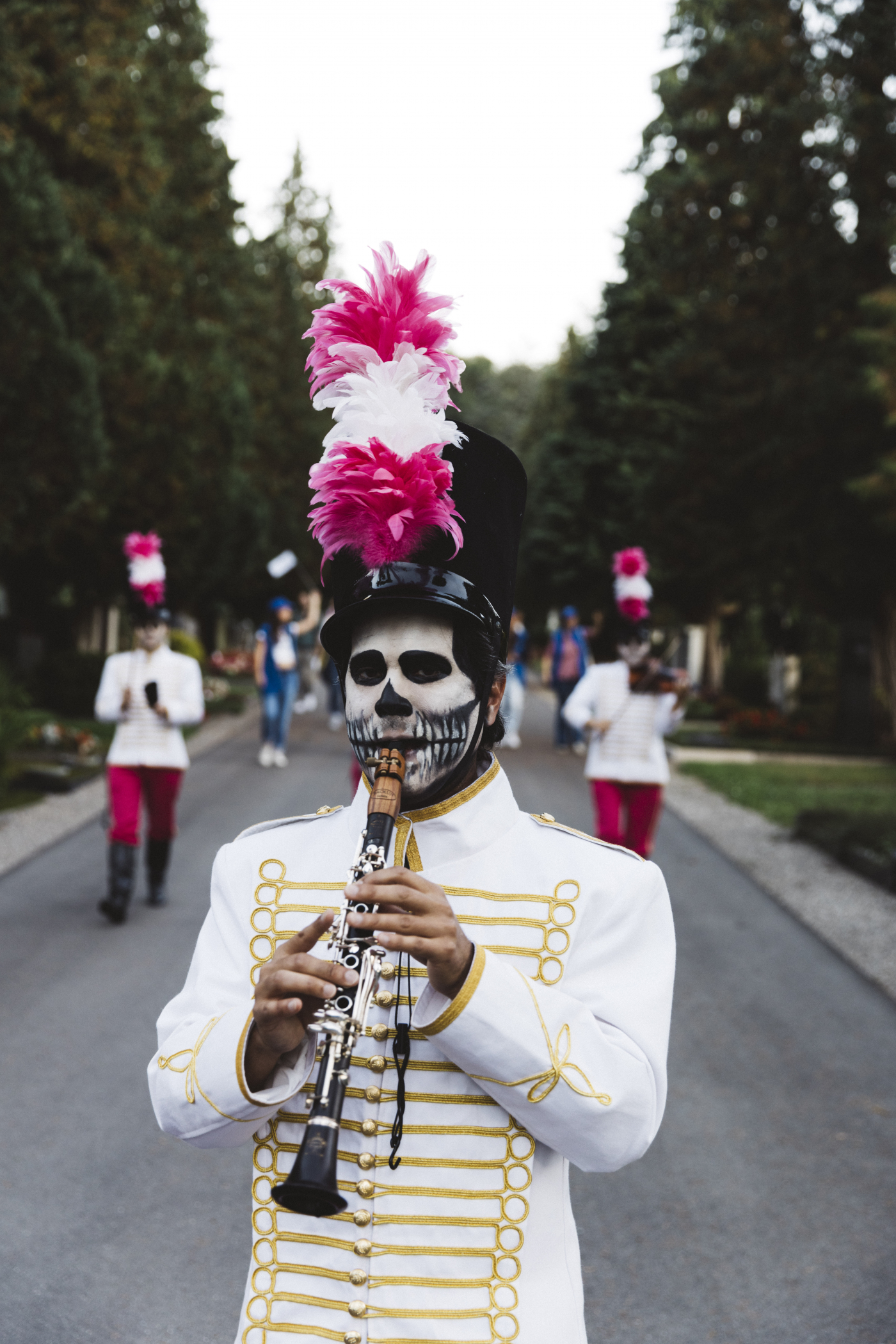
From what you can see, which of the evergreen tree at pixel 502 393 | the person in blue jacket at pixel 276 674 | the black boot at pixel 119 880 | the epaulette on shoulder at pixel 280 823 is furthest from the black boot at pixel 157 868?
the evergreen tree at pixel 502 393

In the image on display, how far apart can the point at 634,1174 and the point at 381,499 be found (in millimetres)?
3898

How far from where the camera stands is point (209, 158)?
96.0ft

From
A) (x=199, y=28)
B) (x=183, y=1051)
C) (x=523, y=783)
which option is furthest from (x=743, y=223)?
(x=183, y=1051)

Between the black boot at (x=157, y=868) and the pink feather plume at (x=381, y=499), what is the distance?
7481mm

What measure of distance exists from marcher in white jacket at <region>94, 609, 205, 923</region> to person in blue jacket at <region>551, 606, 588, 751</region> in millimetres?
12030

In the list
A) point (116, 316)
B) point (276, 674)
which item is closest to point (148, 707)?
point (276, 674)

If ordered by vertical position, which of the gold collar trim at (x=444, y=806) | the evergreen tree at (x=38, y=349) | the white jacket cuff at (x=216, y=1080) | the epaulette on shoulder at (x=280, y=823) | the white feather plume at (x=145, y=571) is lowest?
the white jacket cuff at (x=216, y=1080)

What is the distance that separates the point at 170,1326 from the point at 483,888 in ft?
8.12

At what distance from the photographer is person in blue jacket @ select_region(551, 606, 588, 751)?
70.0 feet

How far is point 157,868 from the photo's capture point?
940 centimetres

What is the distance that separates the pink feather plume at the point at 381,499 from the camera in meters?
2.06

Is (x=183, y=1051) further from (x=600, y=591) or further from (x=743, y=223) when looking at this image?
(x=600, y=591)

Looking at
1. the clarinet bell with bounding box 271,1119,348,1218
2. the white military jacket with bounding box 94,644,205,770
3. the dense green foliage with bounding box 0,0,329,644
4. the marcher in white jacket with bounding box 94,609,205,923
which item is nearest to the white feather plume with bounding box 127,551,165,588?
the marcher in white jacket with bounding box 94,609,205,923

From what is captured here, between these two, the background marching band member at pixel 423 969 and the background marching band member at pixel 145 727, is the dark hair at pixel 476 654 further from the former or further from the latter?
the background marching band member at pixel 145 727
